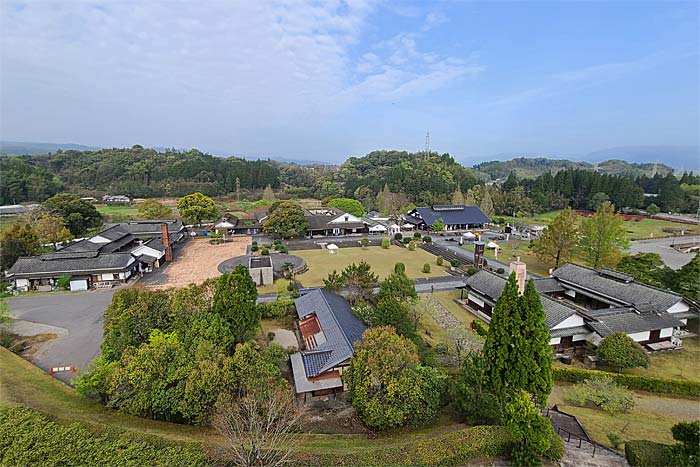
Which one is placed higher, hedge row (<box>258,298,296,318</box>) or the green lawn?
hedge row (<box>258,298,296,318</box>)

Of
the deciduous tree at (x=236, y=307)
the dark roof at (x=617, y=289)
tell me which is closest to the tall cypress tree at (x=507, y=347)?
the deciduous tree at (x=236, y=307)

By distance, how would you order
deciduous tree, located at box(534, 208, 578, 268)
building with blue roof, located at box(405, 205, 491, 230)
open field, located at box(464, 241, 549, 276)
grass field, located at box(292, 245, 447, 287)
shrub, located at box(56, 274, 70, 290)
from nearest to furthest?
shrub, located at box(56, 274, 70, 290)
deciduous tree, located at box(534, 208, 578, 268)
grass field, located at box(292, 245, 447, 287)
open field, located at box(464, 241, 549, 276)
building with blue roof, located at box(405, 205, 491, 230)

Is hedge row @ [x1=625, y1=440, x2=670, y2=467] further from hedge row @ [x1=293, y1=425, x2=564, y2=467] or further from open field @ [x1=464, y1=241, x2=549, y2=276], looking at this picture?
open field @ [x1=464, y1=241, x2=549, y2=276]

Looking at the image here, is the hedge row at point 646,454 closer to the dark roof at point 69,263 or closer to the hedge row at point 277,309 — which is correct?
the hedge row at point 277,309

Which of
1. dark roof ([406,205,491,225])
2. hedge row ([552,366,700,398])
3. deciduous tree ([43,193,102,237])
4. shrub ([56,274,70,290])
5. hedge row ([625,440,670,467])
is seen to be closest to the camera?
hedge row ([625,440,670,467])

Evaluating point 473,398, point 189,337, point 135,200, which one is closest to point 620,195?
point 473,398

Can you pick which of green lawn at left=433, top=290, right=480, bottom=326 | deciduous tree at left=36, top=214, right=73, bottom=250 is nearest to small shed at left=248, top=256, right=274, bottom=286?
green lawn at left=433, top=290, right=480, bottom=326

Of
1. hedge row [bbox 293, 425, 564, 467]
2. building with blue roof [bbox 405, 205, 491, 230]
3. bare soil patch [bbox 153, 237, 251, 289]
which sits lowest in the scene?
bare soil patch [bbox 153, 237, 251, 289]
